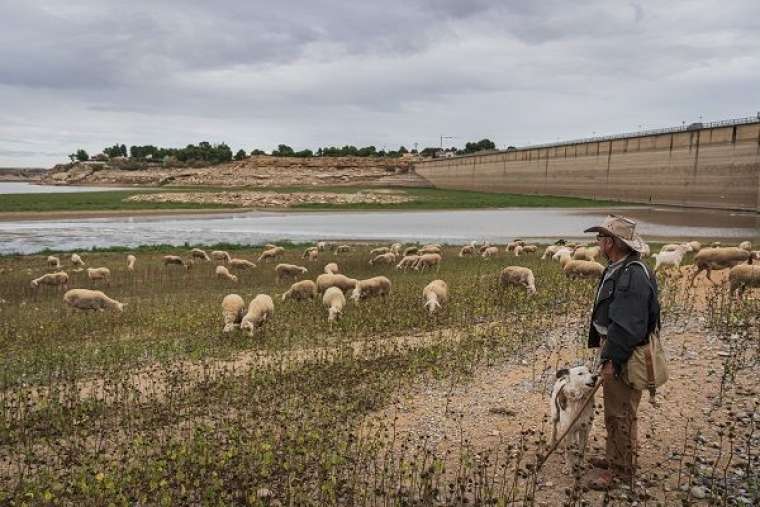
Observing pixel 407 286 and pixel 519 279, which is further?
pixel 407 286

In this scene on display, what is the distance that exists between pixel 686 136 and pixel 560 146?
31786mm

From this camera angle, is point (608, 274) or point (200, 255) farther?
point (200, 255)

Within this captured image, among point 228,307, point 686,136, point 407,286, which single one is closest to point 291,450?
point 228,307

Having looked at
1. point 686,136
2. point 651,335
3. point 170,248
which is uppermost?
point 686,136

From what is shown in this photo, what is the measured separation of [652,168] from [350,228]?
4509cm

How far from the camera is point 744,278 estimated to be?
573 inches

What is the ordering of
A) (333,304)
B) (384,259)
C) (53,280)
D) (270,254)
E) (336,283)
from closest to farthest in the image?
(333,304), (336,283), (53,280), (384,259), (270,254)

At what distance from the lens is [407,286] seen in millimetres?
19703

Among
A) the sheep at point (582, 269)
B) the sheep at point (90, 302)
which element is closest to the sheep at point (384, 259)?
the sheep at point (582, 269)

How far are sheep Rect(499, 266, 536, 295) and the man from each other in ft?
35.7

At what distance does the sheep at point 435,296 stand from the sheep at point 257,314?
3878 mm

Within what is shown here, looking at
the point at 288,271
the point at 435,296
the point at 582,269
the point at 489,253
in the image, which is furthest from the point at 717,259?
the point at 288,271

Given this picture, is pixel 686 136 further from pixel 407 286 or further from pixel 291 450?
pixel 291 450

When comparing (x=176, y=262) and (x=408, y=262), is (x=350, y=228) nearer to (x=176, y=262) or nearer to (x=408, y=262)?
(x=176, y=262)
